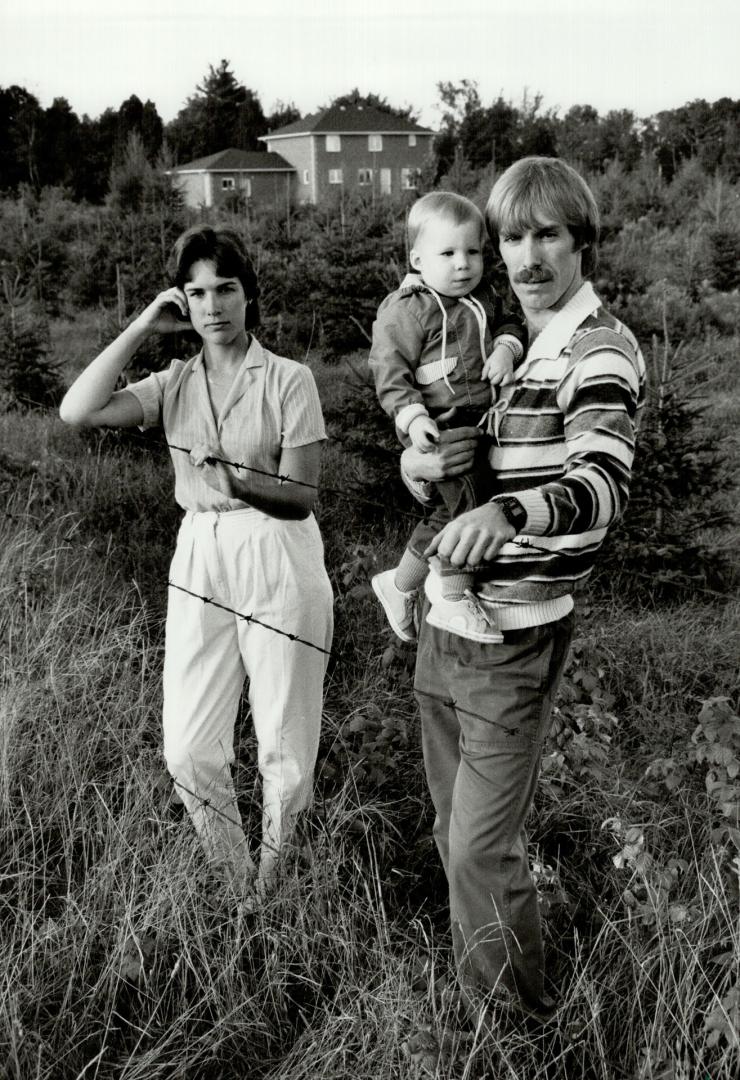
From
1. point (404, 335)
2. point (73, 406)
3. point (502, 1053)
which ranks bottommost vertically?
point (502, 1053)

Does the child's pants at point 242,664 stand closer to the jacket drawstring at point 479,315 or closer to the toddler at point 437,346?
the toddler at point 437,346

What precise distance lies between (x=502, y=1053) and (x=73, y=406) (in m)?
2.13

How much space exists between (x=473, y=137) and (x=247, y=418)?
4398 centimetres

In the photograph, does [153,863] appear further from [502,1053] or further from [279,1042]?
[502,1053]

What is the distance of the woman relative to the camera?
10.6 ft

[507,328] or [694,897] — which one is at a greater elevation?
[507,328]

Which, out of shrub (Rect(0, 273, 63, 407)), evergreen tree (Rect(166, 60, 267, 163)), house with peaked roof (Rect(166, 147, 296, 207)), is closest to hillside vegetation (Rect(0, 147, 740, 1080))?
shrub (Rect(0, 273, 63, 407))

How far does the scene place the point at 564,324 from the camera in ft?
7.25

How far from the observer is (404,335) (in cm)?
267

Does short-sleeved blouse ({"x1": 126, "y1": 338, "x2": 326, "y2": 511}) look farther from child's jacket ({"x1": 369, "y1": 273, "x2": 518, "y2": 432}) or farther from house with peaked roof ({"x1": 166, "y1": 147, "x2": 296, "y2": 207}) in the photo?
house with peaked roof ({"x1": 166, "y1": 147, "x2": 296, "y2": 207})

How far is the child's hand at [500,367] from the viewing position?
2334 mm

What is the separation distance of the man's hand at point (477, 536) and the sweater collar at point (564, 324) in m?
0.46

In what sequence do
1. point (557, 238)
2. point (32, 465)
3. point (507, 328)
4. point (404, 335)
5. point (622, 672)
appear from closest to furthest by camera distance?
point (557, 238)
point (507, 328)
point (404, 335)
point (622, 672)
point (32, 465)

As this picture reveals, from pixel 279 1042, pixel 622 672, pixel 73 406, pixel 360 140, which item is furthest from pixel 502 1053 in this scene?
pixel 360 140
